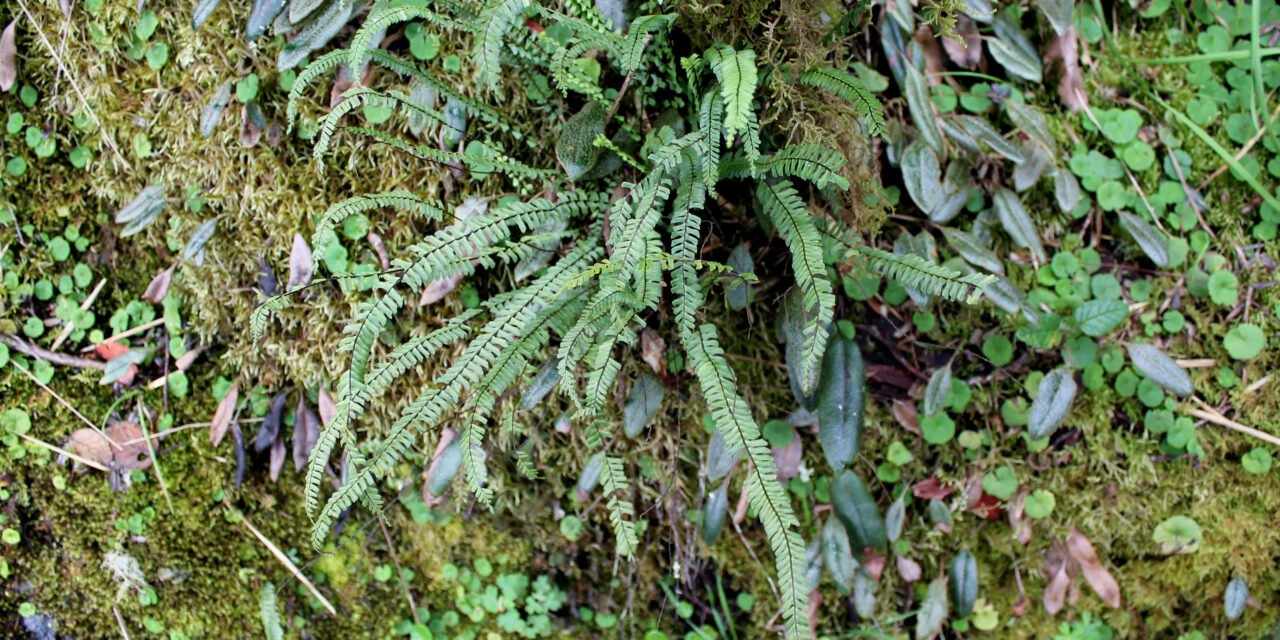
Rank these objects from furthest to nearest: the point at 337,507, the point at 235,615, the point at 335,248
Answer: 1. the point at 235,615
2. the point at 335,248
3. the point at 337,507

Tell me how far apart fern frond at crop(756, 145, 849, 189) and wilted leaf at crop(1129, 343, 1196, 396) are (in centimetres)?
123

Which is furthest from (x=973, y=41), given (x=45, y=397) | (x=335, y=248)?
(x=45, y=397)

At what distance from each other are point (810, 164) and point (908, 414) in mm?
971

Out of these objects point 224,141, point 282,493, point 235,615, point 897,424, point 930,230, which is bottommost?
point 235,615

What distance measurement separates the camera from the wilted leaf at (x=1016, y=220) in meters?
2.15

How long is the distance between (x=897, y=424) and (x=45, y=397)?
2.68 m

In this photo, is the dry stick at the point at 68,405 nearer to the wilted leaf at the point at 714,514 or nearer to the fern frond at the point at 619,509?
the fern frond at the point at 619,509

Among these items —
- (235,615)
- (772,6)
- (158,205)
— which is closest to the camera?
(772,6)

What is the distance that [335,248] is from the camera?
211cm

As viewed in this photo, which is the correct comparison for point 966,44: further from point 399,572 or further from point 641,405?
point 399,572

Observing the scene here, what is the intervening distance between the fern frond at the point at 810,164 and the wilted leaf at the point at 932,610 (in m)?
1.37

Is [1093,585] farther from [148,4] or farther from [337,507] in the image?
[148,4]

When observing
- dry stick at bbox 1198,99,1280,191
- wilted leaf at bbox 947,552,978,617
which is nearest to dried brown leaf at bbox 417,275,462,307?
wilted leaf at bbox 947,552,978,617

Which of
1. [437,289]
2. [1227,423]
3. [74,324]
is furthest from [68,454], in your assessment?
[1227,423]
